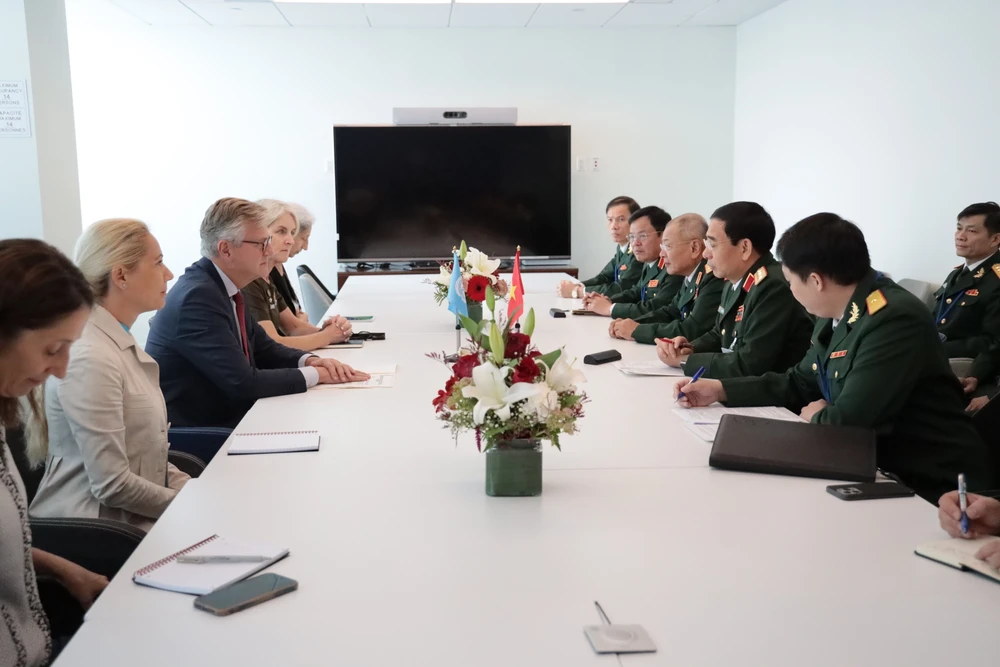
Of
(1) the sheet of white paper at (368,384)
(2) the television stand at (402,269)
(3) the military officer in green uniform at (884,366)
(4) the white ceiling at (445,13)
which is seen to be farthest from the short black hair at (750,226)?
(2) the television stand at (402,269)

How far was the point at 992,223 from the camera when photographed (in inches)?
195

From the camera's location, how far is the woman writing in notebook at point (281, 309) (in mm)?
4113

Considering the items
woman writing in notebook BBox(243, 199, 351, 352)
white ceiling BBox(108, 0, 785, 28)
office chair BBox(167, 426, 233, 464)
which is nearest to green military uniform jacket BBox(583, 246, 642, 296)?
white ceiling BBox(108, 0, 785, 28)

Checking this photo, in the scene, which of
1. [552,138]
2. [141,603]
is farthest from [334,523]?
[552,138]

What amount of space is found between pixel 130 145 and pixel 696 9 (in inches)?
210

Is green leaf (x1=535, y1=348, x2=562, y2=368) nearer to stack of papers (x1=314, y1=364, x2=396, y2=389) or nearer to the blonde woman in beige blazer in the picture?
the blonde woman in beige blazer

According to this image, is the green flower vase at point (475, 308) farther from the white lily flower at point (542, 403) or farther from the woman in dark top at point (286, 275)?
the white lily flower at point (542, 403)

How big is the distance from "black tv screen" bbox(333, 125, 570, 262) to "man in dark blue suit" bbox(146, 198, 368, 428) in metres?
5.20

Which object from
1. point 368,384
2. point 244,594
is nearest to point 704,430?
point 368,384

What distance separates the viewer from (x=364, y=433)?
2631 mm

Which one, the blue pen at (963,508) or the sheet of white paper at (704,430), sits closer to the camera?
the blue pen at (963,508)

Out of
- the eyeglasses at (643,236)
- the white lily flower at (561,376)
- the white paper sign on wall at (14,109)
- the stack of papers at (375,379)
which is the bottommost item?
the stack of papers at (375,379)

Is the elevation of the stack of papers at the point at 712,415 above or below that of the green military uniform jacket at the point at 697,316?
below

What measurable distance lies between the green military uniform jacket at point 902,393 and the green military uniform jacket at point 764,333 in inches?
29.2
